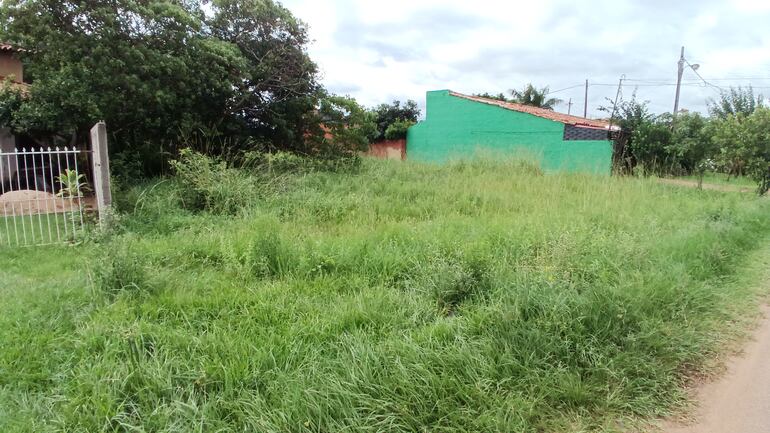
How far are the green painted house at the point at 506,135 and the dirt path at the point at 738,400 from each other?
10343 mm

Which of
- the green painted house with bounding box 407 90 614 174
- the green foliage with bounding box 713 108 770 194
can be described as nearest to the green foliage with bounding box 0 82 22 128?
the green painted house with bounding box 407 90 614 174

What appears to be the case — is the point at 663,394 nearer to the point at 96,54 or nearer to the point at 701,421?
the point at 701,421

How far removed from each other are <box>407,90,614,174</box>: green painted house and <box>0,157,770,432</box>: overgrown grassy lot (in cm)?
883

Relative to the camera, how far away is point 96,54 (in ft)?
26.9

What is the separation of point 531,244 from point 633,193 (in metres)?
5.27

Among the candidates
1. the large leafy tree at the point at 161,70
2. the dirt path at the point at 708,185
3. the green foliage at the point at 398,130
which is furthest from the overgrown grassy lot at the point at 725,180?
the green foliage at the point at 398,130

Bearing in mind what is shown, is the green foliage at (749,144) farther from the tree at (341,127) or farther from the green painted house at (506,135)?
the tree at (341,127)

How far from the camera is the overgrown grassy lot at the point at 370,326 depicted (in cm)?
224

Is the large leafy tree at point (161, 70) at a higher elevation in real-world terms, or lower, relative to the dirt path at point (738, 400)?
higher

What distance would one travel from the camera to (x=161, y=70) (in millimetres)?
8938

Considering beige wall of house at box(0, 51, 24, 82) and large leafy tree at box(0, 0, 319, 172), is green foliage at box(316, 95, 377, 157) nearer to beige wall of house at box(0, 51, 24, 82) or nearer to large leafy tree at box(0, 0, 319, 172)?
large leafy tree at box(0, 0, 319, 172)

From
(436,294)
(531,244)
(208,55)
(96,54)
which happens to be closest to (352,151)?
(208,55)

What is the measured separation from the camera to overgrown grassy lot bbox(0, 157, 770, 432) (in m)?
2.24

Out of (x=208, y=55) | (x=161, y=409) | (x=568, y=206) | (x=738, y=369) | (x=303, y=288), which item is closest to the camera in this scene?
(x=161, y=409)
